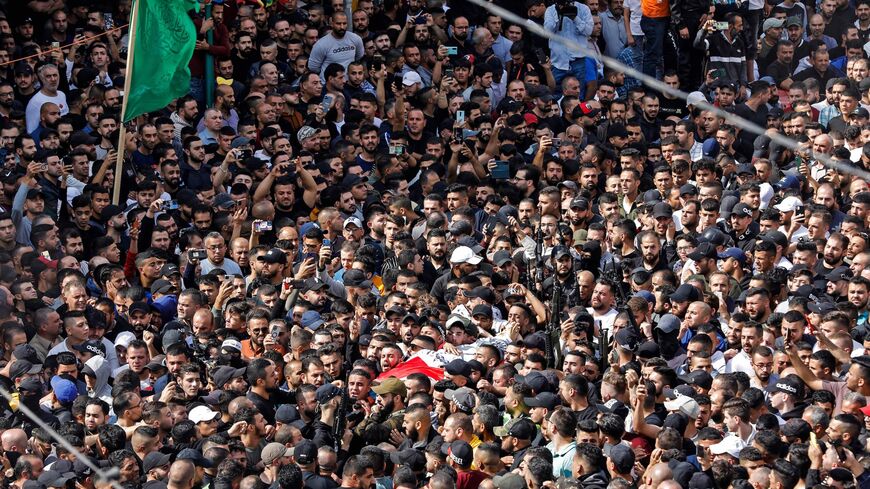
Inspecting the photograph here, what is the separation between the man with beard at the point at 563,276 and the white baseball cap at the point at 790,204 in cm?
223

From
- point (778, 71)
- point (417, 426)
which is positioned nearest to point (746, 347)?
point (417, 426)

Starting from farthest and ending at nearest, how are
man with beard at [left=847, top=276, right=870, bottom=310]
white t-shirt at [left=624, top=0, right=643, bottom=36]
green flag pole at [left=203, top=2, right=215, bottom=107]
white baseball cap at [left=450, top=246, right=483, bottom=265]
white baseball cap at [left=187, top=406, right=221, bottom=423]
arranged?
white t-shirt at [left=624, top=0, right=643, bottom=36] < green flag pole at [left=203, top=2, right=215, bottom=107] < white baseball cap at [left=450, top=246, right=483, bottom=265] < man with beard at [left=847, top=276, right=870, bottom=310] < white baseball cap at [left=187, top=406, right=221, bottom=423]

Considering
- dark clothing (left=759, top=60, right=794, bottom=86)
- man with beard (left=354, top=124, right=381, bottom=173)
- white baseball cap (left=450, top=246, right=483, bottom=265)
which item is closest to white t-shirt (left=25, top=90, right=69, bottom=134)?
man with beard (left=354, top=124, right=381, bottom=173)

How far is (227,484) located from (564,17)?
1060cm

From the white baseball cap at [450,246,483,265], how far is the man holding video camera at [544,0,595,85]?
5962 millimetres

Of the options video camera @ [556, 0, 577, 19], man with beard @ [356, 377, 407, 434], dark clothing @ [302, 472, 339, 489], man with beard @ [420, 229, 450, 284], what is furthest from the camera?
video camera @ [556, 0, 577, 19]

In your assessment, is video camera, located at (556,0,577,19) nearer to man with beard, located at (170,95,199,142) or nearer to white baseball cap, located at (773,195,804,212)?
man with beard, located at (170,95,199,142)

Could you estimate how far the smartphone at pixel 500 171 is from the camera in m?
18.2

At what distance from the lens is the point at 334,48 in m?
20.0

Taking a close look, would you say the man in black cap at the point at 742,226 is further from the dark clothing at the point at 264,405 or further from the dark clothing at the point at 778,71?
the dark clothing at the point at 778,71

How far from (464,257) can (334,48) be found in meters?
5.33

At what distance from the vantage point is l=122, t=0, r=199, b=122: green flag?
682 inches

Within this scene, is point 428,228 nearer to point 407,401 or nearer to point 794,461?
point 407,401

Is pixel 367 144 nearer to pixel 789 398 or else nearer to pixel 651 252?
pixel 651 252
